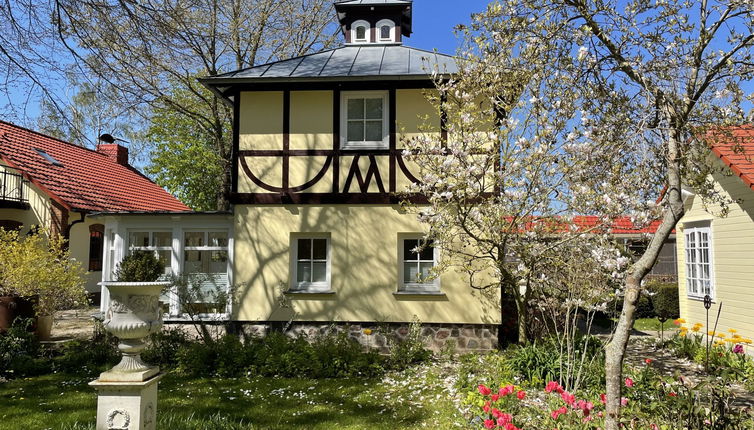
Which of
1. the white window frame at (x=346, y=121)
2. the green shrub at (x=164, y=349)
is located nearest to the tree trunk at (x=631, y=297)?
the white window frame at (x=346, y=121)

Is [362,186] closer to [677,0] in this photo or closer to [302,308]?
[302,308]

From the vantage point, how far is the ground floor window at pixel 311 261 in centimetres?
910

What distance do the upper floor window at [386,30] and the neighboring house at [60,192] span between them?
31.7 feet

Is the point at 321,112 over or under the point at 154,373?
over

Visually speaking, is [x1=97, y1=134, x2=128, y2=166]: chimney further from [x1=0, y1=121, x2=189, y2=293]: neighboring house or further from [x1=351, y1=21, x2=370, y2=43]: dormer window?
[x1=351, y1=21, x2=370, y2=43]: dormer window

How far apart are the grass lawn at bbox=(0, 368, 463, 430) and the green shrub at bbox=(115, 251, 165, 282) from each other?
6.91 ft

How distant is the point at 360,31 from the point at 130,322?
915 cm

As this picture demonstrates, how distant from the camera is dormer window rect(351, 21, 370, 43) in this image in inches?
447

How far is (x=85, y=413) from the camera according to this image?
5.53 m

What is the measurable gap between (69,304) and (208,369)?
531 centimetres

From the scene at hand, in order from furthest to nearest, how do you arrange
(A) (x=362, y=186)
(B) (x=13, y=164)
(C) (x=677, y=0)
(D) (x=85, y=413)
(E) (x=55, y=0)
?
1. (B) (x=13, y=164)
2. (A) (x=362, y=186)
3. (E) (x=55, y=0)
4. (D) (x=85, y=413)
5. (C) (x=677, y=0)

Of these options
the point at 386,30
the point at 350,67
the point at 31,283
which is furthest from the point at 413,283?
the point at 31,283

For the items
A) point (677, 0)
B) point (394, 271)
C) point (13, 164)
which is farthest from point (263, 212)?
point (13, 164)

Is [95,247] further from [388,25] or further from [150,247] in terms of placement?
[388,25]
